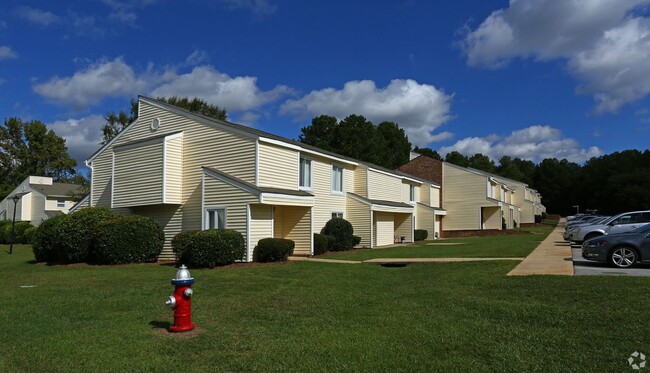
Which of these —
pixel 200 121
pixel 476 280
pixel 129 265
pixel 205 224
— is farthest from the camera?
pixel 200 121

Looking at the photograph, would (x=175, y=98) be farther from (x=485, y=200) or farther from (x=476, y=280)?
(x=476, y=280)

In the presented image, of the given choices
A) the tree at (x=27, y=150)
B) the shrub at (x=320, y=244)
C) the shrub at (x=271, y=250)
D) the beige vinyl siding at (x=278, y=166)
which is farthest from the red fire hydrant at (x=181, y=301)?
the tree at (x=27, y=150)

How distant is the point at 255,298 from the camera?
403 inches

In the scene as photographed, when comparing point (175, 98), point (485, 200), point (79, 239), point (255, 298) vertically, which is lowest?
point (255, 298)

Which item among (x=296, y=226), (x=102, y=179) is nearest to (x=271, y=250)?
(x=296, y=226)

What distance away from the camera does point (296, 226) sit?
22.3 metres

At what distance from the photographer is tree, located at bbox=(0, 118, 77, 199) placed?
204ft

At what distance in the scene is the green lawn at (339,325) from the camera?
562 centimetres

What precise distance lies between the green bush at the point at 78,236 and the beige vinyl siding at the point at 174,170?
2.60m

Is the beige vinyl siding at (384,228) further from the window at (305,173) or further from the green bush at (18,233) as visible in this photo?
the green bush at (18,233)

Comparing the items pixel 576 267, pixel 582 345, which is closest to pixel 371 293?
pixel 582 345

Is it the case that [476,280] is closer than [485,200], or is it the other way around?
[476,280]

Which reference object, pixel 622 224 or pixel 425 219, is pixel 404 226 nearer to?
pixel 425 219

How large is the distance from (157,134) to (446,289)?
17.4m
